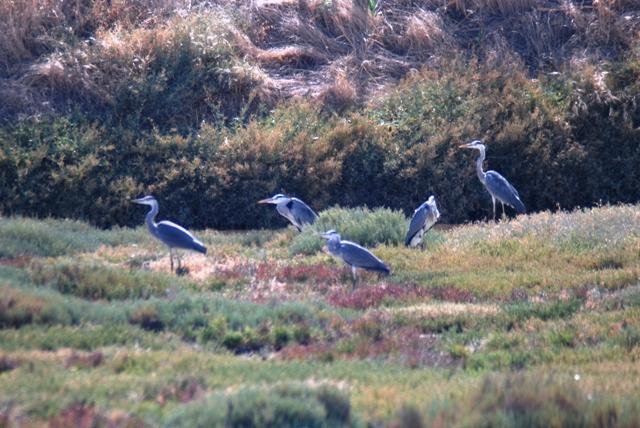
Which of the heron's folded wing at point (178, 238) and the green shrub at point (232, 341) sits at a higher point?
the green shrub at point (232, 341)

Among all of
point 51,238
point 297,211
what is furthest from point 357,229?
point 51,238

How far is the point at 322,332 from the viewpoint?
1205cm

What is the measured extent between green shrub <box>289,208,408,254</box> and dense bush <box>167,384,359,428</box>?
9.40 m

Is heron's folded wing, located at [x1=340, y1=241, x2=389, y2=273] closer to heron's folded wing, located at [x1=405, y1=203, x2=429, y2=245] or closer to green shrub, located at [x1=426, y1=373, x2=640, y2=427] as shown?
heron's folded wing, located at [x1=405, y1=203, x2=429, y2=245]

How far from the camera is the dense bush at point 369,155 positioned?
2161cm

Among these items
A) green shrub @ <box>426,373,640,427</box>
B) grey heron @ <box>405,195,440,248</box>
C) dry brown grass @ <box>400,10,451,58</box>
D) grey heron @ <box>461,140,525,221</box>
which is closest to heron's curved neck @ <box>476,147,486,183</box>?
grey heron @ <box>461,140,525,221</box>

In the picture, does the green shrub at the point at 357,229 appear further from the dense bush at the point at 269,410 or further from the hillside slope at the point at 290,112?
the dense bush at the point at 269,410

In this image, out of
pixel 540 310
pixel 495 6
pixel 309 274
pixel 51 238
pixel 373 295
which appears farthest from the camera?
pixel 495 6

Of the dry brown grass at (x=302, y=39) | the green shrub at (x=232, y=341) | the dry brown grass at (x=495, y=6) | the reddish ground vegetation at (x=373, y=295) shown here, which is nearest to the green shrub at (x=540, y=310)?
the reddish ground vegetation at (x=373, y=295)

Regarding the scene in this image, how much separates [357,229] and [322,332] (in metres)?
6.18

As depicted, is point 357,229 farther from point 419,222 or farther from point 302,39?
point 302,39

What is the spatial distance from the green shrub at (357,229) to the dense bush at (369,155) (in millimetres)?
3900

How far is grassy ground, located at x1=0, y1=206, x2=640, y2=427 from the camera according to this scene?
838cm

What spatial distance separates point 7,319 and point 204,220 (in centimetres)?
1135
